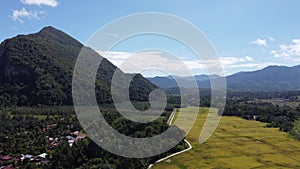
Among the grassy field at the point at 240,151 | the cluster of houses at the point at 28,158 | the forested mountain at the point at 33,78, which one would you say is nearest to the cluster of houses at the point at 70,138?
the cluster of houses at the point at 28,158

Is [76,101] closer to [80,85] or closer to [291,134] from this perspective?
[80,85]

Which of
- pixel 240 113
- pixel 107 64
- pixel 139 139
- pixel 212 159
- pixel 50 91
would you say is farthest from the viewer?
pixel 107 64

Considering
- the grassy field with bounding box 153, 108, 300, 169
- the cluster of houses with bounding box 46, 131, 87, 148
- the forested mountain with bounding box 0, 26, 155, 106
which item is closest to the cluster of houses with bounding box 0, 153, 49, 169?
the cluster of houses with bounding box 46, 131, 87, 148

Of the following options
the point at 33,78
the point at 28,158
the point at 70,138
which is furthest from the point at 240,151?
the point at 33,78

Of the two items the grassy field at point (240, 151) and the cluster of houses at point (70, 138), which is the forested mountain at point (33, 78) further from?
the grassy field at point (240, 151)

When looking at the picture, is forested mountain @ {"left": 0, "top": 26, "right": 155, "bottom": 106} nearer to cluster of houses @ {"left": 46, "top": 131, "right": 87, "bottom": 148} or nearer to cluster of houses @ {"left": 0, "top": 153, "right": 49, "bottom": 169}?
cluster of houses @ {"left": 46, "top": 131, "right": 87, "bottom": 148}

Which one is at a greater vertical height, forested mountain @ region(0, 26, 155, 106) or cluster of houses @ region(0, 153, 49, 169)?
forested mountain @ region(0, 26, 155, 106)

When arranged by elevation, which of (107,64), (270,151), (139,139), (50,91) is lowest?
(270,151)

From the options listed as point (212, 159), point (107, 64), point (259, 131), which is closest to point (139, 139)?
point (212, 159)

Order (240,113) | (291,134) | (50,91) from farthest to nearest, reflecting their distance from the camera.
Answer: (50,91), (240,113), (291,134)
